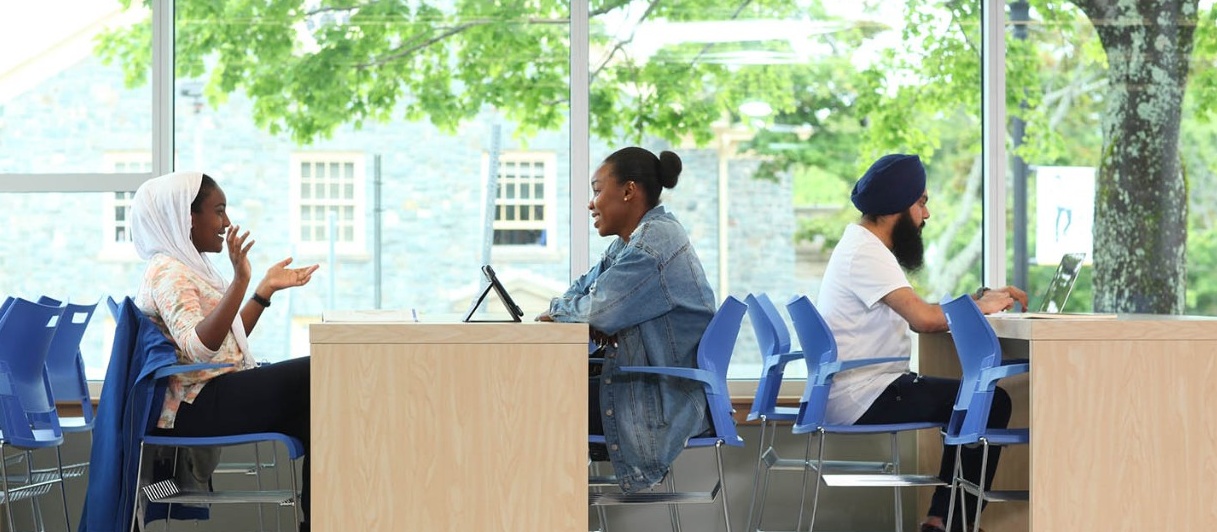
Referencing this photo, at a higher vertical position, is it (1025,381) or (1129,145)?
(1129,145)

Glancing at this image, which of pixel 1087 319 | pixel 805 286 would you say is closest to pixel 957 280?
pixel 805 286

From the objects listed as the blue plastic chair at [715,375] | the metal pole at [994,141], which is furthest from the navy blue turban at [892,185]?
the metal pole at [994,141]

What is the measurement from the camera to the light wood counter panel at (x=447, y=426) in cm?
288

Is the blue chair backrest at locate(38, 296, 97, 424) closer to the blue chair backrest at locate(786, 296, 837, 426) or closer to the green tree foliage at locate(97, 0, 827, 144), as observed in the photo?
the green tree foliage at locate(97, 0, 827, 144)

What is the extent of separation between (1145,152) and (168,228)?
348cm

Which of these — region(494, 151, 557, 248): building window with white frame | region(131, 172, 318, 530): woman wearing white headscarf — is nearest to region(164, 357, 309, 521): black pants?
region(131, 172, 318, 530): woman wearing white headscarf

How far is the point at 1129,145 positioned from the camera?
4.92m

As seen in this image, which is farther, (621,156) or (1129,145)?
(1129,145)

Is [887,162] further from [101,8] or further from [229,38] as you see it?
[101,8]

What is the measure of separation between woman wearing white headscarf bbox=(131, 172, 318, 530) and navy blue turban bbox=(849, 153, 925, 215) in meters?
1.53

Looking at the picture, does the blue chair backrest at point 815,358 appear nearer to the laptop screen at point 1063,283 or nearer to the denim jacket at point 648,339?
the denim jacket at point 648,339

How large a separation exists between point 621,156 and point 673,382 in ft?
2.09

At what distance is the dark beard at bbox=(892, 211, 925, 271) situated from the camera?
3732 millimetres

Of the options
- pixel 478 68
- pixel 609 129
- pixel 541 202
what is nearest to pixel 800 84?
pixel 609 129
